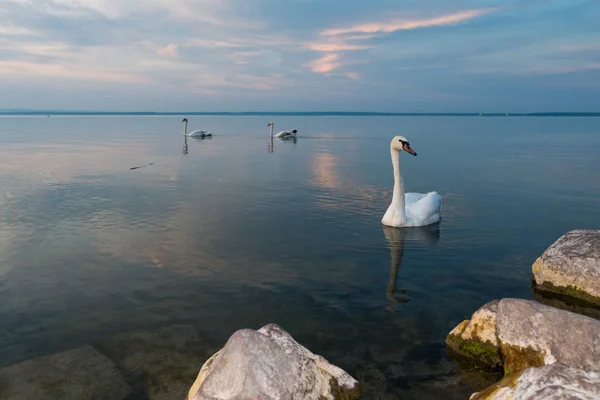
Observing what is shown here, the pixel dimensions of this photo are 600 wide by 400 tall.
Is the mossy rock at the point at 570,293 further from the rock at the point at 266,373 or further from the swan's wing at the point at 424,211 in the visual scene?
the rock at the point at 266,373

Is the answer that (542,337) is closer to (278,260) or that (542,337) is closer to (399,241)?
(278,260)

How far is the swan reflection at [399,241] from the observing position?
9.37 meters

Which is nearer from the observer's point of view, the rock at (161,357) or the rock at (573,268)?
the rock at (161,357)

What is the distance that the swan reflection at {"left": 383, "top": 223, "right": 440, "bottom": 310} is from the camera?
937 centimetres

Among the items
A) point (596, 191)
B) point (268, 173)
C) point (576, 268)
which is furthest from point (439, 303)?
point (268, 173)

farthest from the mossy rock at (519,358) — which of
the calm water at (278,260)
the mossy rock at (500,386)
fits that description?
the mossy rock at (500,386)

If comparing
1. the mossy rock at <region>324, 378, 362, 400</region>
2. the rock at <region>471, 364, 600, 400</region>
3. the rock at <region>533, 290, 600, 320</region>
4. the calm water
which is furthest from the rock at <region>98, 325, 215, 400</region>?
the rock at <region>533, 290, 600, 320</region>

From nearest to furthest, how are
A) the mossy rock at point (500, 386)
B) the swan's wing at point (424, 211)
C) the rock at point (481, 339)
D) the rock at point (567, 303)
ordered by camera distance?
the mossy rock at point (500, 386)
the rock at point (481, 339)
the rock at point (567, 303)
the swan's wing at point (424, 211)

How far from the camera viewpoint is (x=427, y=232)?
46.6 ft

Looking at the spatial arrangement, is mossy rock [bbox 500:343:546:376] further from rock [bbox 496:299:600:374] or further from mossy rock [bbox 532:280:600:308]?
mossy rock [bbox 532:280:600:308]

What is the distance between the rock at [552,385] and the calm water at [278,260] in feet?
5.37

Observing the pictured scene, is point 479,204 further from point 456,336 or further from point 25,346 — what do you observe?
point 25,346

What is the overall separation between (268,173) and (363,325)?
20.2 meters

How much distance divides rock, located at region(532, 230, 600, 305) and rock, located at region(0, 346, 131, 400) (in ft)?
26.3
